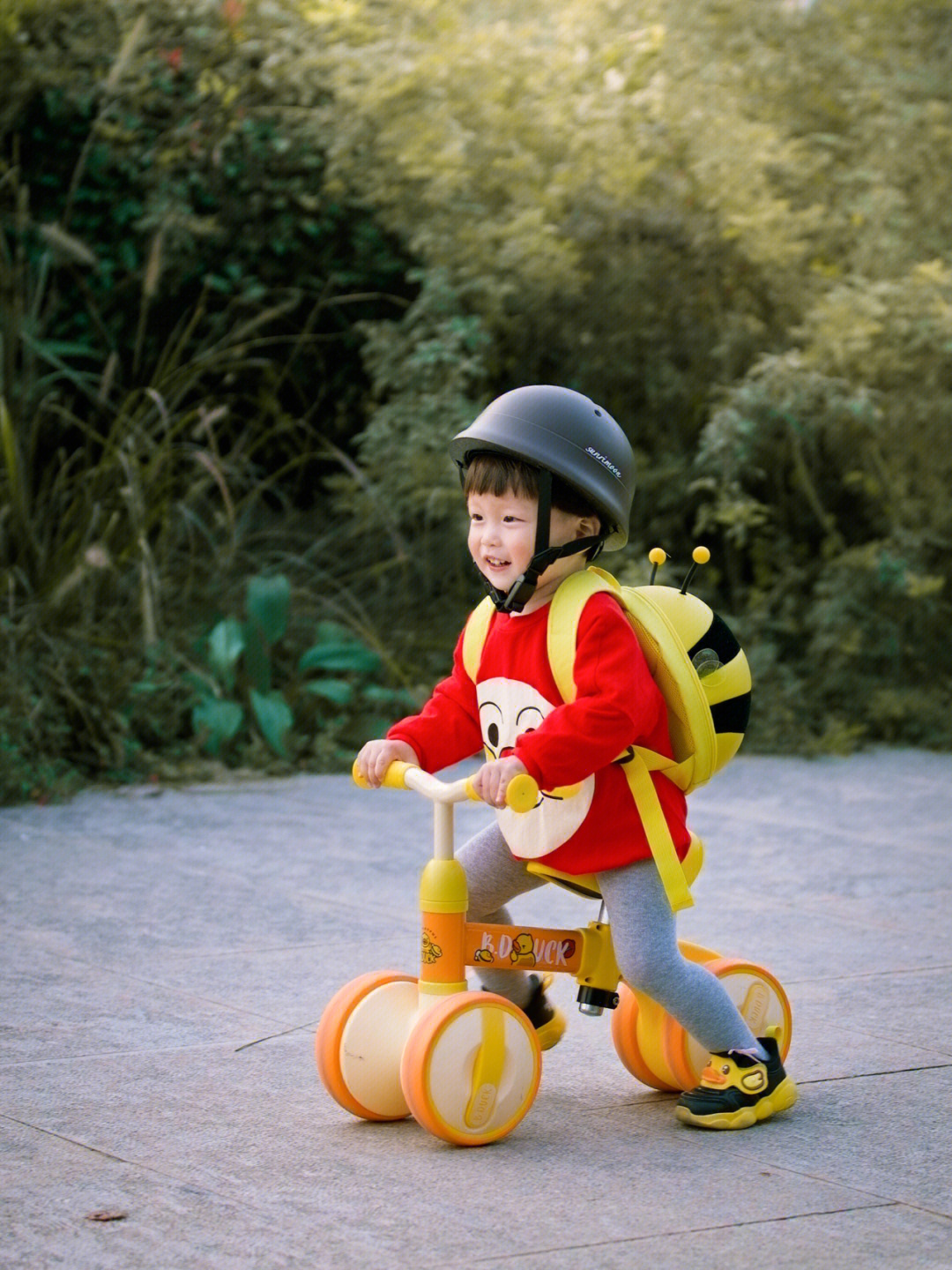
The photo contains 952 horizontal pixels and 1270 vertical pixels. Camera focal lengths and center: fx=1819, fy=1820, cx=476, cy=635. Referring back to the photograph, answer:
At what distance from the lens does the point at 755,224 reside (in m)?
8.94

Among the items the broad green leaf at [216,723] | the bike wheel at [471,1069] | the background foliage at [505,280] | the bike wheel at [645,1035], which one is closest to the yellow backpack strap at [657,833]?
the bike wheel at [645,1035]

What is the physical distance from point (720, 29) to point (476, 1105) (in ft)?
24.4

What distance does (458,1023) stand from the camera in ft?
10.5

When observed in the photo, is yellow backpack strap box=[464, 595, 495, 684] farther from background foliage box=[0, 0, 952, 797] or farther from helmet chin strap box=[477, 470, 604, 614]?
background foliage box=[0, 0, 952, 797]

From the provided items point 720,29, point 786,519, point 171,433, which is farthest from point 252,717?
point 720,29

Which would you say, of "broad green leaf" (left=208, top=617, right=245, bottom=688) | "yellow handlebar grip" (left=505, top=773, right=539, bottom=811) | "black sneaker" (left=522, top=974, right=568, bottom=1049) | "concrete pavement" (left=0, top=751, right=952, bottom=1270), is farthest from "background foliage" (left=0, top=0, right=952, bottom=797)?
"yellow handlebar grip" (left=505, top=773, right=539, bottom=811)

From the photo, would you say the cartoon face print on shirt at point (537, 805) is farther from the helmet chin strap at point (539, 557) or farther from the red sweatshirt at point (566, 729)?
the helmet chin strap at point (539, 557)

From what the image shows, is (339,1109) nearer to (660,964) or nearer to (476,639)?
(660,964)

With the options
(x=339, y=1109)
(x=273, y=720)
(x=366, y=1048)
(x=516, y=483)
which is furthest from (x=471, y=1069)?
(x=273, y=720)

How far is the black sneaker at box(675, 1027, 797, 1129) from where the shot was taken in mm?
3367

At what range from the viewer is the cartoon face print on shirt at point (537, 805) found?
3379mm

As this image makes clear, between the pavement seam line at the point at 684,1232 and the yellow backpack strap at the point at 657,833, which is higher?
the yellow backpack strap at the point at 657,833

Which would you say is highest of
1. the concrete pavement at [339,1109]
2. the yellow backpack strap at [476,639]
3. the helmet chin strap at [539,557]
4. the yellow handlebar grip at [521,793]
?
the helmet chin strap at [539,557]

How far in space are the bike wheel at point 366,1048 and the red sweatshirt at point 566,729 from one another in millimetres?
375
